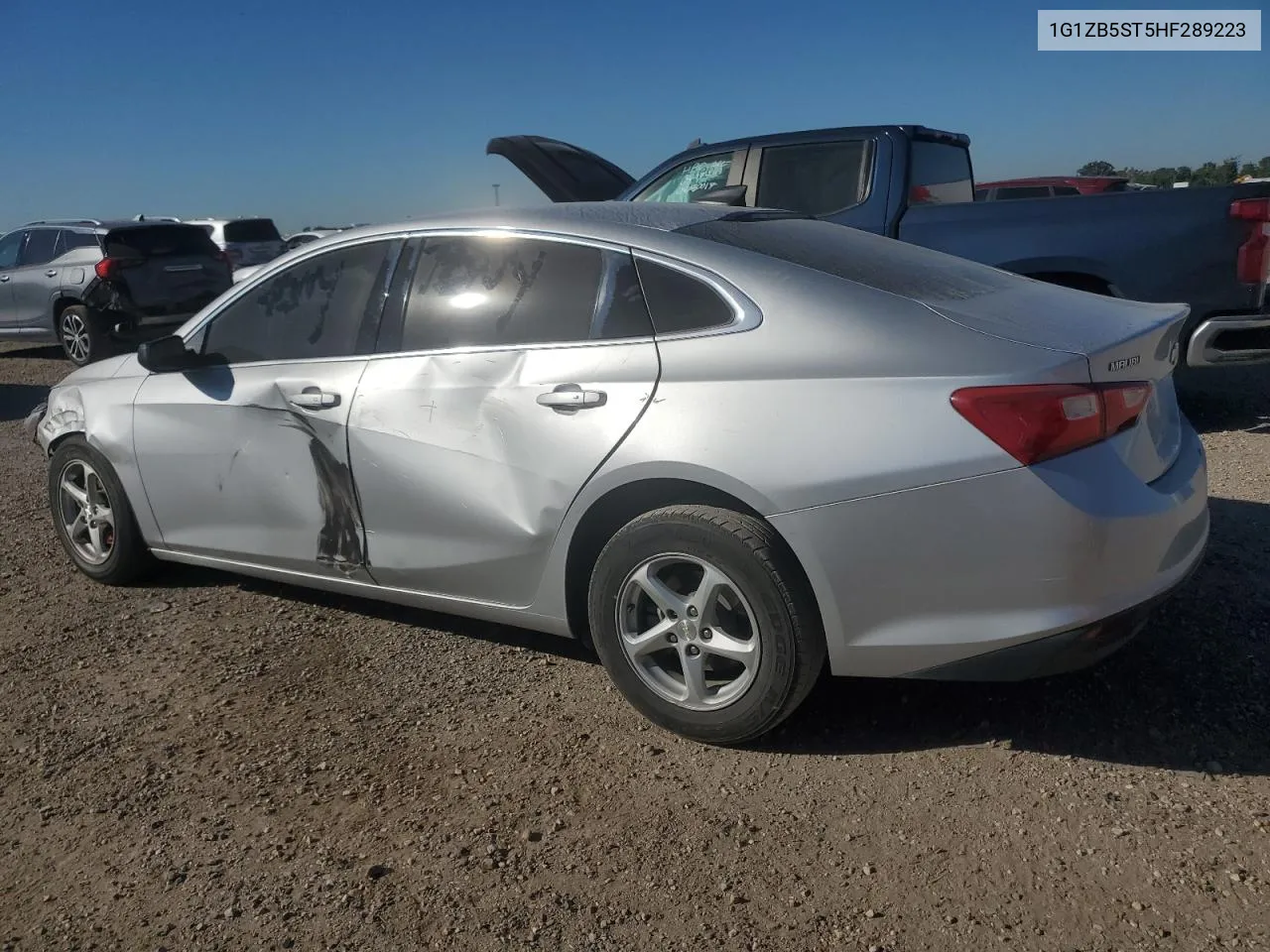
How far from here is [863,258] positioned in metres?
3.44

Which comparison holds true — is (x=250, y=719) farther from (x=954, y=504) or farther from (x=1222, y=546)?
(x=1222, y=546)

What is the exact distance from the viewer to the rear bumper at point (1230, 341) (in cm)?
623

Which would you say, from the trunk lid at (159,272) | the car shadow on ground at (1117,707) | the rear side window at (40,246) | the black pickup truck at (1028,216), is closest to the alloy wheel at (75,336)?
the trunk lid at (159,272)

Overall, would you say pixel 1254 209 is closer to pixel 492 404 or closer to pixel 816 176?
pixel 816 176

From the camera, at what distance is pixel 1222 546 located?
4.51m

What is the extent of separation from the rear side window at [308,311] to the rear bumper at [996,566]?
1813mm

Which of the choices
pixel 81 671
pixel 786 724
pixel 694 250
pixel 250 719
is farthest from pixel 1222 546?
pixel 81 671

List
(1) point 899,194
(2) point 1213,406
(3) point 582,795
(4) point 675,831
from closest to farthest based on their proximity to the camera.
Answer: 1. (4) point 675,831
2. (3) point 582,795
3. (1) point 899,194
4. (2) point 1213,406

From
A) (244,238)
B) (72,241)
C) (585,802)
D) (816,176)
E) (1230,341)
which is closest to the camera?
(585,802)

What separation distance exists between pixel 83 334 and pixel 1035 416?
42.0ft

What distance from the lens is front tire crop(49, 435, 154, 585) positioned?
455cm

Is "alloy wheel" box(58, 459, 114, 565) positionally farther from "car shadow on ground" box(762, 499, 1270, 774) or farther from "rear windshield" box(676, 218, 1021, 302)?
"car shadow on ground" box(762, 499, 1270, 774)

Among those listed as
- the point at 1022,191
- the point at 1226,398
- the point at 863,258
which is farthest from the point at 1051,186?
the point at 863,258

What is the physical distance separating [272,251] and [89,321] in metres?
5.33
